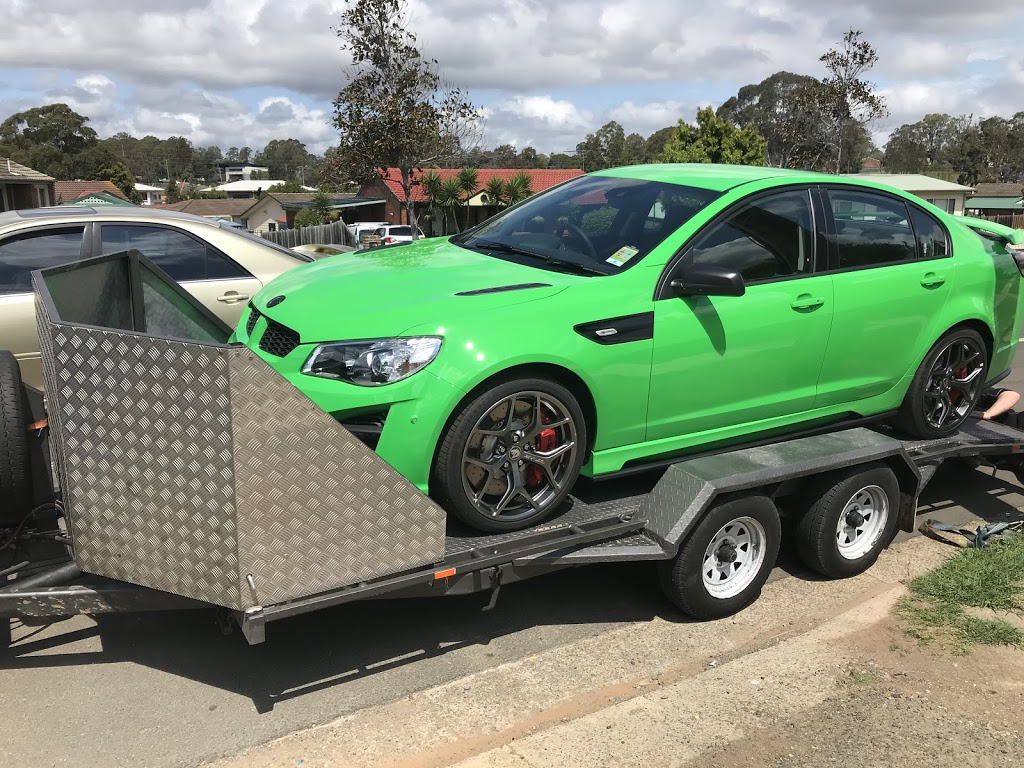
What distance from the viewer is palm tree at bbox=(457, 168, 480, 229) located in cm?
4575

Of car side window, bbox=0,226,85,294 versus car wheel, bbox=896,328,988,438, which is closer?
car wheel, bbox=896,328,988,438

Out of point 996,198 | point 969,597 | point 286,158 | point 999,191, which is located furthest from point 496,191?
point 286,158

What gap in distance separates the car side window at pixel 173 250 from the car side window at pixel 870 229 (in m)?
4.17

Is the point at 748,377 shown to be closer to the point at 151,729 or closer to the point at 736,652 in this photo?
the point at 736,652

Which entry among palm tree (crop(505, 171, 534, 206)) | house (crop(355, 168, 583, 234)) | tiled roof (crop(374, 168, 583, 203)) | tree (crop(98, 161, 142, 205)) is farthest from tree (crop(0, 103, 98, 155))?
palm tree (crop(505, 171, 534, 206))

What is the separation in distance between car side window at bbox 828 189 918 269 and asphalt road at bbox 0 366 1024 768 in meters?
2.16

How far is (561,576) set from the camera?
4.91m

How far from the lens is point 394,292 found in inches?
155

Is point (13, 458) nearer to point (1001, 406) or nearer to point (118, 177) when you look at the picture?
point (1001, 406)

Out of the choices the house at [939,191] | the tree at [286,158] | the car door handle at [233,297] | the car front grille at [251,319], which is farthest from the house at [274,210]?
the tree at [286,158]

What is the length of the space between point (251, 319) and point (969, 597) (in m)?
4.07

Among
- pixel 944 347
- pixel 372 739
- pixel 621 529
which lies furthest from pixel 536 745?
pixel 944 347

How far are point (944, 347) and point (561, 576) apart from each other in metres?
2.71

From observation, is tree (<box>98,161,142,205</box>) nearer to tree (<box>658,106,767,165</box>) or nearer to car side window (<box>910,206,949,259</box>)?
tree (<box>658,106,767,165</box>)
